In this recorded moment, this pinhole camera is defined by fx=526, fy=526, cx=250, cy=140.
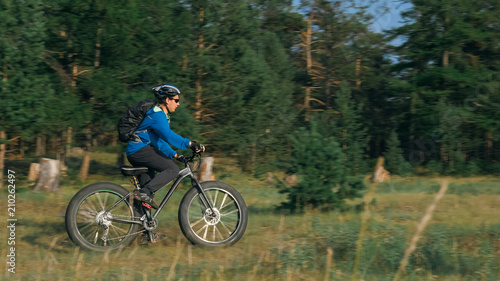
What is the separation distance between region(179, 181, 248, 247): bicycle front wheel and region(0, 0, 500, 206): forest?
4.54 metres

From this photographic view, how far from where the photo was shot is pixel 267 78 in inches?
1239

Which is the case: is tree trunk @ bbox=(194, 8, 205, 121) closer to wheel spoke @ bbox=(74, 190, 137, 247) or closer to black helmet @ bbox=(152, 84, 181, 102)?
black helmet @ bbox=(152, 84, 181, 102)

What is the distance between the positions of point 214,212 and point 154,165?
36.7 inches

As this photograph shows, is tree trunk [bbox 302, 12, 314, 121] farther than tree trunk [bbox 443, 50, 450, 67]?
Yes

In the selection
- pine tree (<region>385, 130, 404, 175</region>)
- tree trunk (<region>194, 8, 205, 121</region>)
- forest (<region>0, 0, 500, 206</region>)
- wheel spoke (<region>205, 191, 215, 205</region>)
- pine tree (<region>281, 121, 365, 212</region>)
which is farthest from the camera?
pine tree (<region>385, 130, 404, 175</region>)

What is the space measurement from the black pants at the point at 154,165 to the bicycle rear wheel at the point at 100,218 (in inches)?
11.9

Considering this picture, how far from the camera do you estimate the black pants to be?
629cm

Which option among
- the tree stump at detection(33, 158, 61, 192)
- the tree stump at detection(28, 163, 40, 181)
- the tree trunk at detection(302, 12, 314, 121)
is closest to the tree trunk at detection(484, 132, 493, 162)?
the tree trunk at detection(302, 12, 314, 121)

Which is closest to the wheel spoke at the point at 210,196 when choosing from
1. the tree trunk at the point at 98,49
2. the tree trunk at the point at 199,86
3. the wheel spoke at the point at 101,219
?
the wheel spoke at the point at 101,219

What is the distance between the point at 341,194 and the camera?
1100 cm

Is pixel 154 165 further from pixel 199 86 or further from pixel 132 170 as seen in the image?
pixel 199 86

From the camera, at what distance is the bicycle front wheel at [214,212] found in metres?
6.38

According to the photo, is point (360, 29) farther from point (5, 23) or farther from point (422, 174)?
point (5, 23)

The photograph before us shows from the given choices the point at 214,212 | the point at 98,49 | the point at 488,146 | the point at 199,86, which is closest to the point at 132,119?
the point at 214,212
